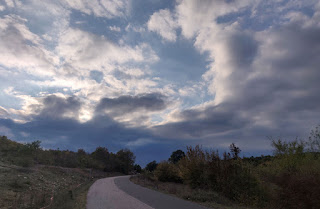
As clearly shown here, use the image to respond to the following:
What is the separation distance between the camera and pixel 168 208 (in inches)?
512

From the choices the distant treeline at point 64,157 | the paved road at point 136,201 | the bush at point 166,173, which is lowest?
the paved road at point 136,201

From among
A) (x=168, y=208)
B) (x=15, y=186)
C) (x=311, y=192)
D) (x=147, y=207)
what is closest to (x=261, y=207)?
(x=311, y=192)

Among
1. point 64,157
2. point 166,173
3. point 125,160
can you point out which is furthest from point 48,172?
point 125,160

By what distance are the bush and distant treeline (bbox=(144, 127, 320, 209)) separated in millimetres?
11512

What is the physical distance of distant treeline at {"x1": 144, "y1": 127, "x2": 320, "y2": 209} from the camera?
1057 cm

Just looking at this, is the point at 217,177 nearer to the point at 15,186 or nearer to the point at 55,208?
the point at 55,208

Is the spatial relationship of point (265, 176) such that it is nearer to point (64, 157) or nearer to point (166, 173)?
point (166, 173)

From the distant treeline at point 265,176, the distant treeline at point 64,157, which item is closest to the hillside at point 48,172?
the distant treeline at point 64,157

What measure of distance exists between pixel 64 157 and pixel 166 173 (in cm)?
4716

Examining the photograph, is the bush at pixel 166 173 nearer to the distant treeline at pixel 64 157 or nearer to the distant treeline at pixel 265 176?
the distant treeline at pixel 265 176

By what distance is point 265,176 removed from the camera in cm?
1433

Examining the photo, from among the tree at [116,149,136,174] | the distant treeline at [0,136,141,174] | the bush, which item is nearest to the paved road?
the bush

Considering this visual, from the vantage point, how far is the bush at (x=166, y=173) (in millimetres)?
33844

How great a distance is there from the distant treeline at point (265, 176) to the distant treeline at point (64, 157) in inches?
1282
